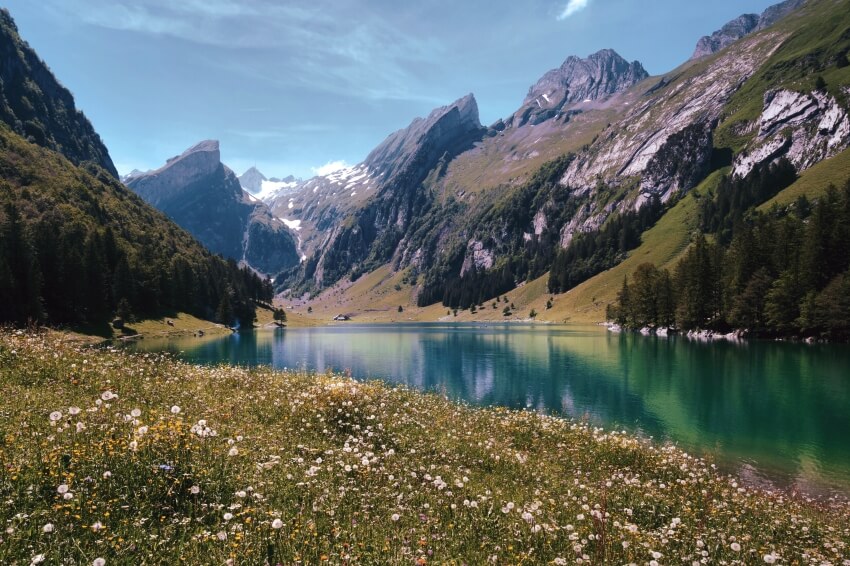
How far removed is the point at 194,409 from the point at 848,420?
150 ft

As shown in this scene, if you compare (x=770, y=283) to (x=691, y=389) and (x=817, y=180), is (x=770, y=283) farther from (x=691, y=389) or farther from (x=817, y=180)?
(x=817, y=180)

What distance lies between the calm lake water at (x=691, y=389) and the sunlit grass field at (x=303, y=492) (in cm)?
1037

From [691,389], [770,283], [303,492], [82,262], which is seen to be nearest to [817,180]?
[770,283]

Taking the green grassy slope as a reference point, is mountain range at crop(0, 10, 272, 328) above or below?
below

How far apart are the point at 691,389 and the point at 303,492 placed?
170 ft

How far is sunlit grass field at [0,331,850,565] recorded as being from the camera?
6.86 m

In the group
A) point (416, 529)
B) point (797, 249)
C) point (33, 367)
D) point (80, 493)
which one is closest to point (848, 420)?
point (416, 529)

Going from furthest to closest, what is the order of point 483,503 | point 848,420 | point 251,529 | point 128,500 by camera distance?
point 848,420 < point 483,503 < point 128,500 < point 251,529

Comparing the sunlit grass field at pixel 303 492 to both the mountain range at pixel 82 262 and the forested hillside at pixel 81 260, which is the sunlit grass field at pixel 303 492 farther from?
the mountain range at pixel 82 262

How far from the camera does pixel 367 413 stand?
16.9 m

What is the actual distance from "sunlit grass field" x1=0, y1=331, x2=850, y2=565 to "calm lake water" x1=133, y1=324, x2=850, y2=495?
10365mm

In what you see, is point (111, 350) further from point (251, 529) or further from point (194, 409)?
point (251, 529)

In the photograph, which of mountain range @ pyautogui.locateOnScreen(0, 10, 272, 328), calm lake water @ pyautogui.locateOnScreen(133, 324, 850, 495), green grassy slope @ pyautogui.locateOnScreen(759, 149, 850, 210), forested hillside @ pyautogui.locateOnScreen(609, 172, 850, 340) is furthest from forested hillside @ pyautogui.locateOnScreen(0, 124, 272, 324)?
green grassy slope @ pyautogui.locateOnScreen(759, 149, 850, 210)

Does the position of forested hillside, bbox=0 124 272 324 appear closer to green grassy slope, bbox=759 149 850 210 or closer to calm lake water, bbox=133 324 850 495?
calm lake water, bbox=133 324 850 495
